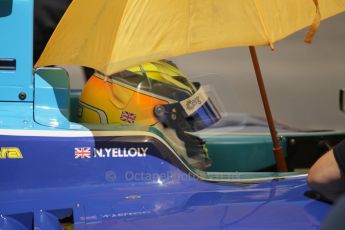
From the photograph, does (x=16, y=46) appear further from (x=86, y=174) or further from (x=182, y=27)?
(x=182, y=27)

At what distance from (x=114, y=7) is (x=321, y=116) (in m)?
3.88

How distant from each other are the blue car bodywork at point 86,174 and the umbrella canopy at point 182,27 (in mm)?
→ 261

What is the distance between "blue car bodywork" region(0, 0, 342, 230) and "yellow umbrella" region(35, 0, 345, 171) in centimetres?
25

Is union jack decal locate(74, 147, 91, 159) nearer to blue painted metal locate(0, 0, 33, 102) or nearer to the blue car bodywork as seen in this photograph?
the blue car bodywork

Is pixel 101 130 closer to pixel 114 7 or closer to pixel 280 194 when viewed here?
pixel 114 7

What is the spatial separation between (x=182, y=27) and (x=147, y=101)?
50 centimetres

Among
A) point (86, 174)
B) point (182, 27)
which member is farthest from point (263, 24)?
point (86, 174)

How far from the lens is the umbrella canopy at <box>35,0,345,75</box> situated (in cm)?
186

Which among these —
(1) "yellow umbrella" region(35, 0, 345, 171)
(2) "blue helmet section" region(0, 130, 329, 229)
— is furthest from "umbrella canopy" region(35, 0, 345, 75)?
(2) "blue helmet section" region(0, 130, 329, 229)

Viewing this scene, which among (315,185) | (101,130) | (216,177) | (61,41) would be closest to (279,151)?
(216,177)

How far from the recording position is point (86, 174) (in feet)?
6.84

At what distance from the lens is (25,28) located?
212 centimetres

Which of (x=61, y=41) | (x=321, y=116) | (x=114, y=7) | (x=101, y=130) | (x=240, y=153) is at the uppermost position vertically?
(x=114, y=7)

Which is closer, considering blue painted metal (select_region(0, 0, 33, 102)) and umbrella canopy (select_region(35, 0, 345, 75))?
umbrella canopy (select_region(35, 0, 345, 75))
